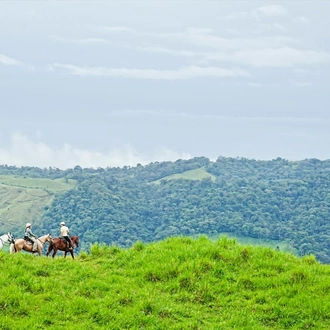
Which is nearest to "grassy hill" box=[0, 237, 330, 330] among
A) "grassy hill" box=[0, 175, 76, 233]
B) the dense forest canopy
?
the dense forest canopy

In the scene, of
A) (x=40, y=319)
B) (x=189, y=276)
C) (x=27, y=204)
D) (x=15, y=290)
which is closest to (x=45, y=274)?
(x=15, y=290)

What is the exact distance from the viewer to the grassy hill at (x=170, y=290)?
37.9 feet

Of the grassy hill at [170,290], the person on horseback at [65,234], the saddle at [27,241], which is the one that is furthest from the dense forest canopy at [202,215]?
the grassy hill at [170,290]

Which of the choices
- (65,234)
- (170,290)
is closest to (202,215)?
(65,234)

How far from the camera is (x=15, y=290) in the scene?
12.0 m

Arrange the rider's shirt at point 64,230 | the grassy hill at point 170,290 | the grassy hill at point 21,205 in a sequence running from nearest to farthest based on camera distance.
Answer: the grassy hill at point 170,290, the rider's shirt at point 64,230, the grassy hill at point 21,205

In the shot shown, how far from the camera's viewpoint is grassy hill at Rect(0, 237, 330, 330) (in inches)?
455

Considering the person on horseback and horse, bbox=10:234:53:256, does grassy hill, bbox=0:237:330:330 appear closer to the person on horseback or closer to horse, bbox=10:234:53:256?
horse, bbox=10:234:53:256

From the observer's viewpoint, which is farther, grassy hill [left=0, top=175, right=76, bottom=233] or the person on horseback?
grassy hill [left=0, top=175, right=76, bottom=233]

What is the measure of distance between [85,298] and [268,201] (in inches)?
7152

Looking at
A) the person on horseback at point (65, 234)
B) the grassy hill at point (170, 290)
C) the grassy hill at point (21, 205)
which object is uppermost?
the person on horseback at point (65, 234)

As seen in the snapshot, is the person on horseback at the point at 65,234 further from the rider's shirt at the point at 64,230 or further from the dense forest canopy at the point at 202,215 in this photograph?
the dense forest canopy at the point at 202,215

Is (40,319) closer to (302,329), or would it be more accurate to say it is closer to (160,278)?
(160,278)

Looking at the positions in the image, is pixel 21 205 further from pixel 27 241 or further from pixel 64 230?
pixel 64 230
